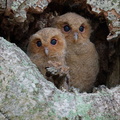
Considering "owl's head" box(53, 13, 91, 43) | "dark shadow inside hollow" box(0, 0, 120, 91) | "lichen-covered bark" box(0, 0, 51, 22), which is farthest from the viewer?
"dark shadow inside hollow" box(0, 0, 120, 91)

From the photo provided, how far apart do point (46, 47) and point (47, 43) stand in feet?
0.14

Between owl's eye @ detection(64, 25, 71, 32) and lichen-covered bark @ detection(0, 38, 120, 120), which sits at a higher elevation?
owl's eye @ detection(64, 25, 71, 32)

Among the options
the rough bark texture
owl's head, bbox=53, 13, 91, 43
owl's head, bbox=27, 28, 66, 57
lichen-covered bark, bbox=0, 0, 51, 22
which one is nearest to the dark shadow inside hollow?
owl's head, bbox=53, 13, 91, 43

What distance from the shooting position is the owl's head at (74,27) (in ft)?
11.5

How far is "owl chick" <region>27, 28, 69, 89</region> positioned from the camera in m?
3.31

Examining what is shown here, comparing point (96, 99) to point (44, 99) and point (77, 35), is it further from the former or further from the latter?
point (77, 35)

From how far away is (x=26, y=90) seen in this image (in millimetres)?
2529

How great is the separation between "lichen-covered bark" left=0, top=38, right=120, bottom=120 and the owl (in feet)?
3.01

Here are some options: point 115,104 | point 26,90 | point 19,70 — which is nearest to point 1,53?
point 19,70

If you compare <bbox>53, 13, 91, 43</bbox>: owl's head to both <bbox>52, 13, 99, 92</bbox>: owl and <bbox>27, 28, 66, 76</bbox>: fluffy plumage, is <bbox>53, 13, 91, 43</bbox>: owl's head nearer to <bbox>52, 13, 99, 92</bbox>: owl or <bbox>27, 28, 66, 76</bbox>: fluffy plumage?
<bbox>52, 13, 99, 92</bbox>: owl

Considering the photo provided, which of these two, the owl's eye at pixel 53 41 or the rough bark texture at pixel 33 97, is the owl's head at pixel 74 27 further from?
the rough bark texture at pixel 33 97

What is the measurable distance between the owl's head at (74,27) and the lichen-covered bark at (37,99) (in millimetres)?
971

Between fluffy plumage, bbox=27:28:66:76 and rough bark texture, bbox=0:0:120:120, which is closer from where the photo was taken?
rough bark texture, bbox=0:0:120:120

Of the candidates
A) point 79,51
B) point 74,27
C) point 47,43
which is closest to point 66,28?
point 74,27
